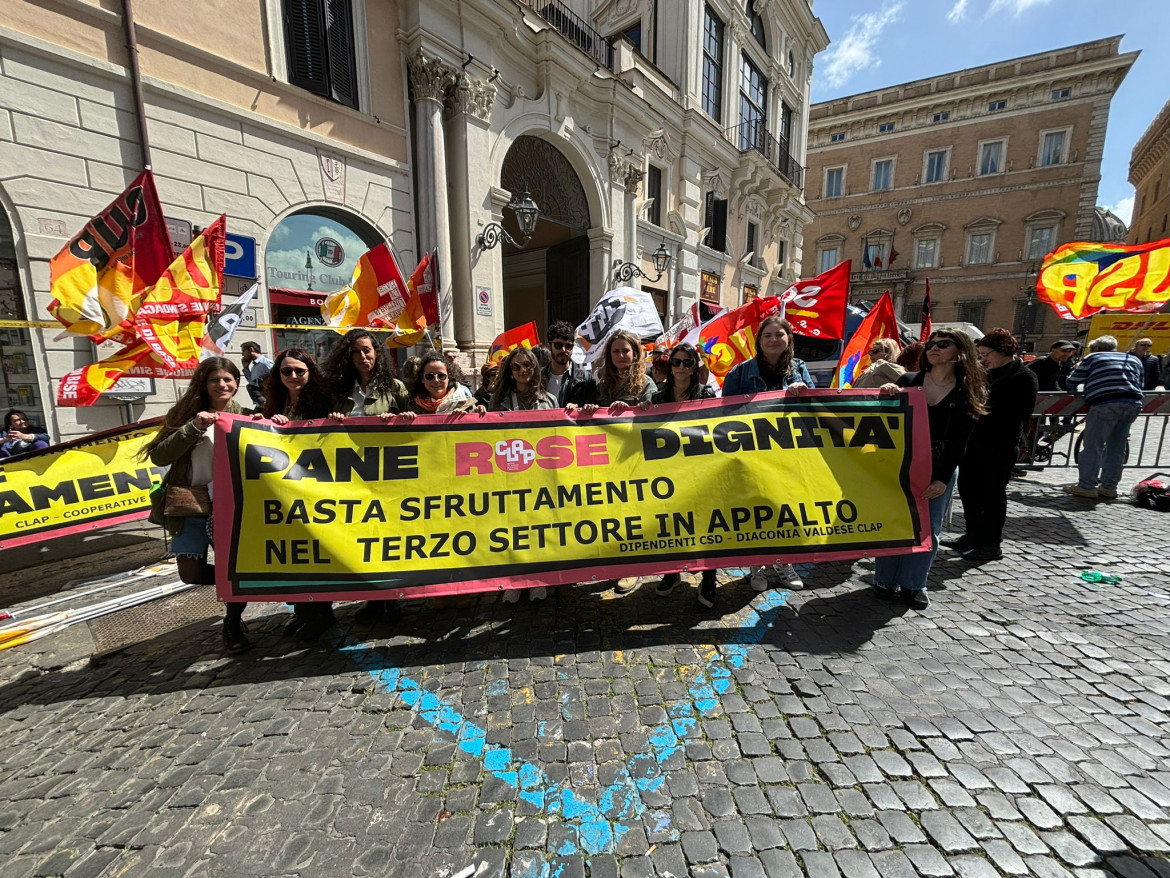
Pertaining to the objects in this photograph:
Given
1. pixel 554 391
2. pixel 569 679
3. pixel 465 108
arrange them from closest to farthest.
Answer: pixel 569 679
pixel 554 391
pixel 465 108

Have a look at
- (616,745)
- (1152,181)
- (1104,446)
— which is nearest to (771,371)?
(616,745)

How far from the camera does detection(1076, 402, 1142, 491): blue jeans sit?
18.4ft

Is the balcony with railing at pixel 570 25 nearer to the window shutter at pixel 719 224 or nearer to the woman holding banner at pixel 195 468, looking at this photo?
the window shutter at pixel 719 224

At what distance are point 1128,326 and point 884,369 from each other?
36.1 feet

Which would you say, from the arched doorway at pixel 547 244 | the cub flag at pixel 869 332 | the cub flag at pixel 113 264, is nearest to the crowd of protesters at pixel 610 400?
the cub flag at pixel 869 332

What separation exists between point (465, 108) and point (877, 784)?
453 inches

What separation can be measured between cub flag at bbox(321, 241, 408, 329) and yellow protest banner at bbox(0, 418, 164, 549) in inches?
84.6

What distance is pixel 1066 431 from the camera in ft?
25.2

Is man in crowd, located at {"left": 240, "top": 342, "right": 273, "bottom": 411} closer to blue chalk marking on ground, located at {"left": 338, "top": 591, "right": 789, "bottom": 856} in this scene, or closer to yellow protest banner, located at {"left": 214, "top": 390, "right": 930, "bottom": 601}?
yellow protest banner, located at {"left": 214, "top": 390, "right": 930, "bottom": 601}

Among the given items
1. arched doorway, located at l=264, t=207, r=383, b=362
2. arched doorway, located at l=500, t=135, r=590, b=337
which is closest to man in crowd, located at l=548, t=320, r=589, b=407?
arched doorway, located at l=264, t=207, r=383, b=362

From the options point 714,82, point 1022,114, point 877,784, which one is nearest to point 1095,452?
point 877,784

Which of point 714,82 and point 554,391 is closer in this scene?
point 554,391

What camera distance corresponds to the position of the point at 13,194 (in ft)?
18.9

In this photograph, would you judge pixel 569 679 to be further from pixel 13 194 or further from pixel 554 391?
pixel 13 194
